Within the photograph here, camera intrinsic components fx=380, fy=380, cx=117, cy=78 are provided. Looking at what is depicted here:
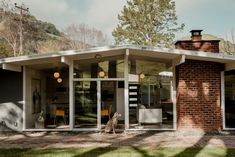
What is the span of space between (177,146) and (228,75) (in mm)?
4798

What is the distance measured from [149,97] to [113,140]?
9.55ft

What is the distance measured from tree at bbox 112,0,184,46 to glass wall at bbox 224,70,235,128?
23.9 metres

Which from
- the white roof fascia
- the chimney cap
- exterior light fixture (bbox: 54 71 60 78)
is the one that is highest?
Result: the chimney cap

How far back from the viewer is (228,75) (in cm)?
1364

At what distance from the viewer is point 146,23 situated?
3819 cm

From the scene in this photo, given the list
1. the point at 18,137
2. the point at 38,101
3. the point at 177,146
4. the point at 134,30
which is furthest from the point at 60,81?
the point at 134,30

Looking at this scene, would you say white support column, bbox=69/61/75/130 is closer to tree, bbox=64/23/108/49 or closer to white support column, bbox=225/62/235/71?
white support column, bbox=225/62/235/71

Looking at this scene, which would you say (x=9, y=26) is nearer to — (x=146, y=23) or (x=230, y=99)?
(x=146, y=23)

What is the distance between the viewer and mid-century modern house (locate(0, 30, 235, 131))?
13.5m

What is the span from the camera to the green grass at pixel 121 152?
28.4ft

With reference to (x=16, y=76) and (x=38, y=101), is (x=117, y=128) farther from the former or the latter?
(x=16, y=76)

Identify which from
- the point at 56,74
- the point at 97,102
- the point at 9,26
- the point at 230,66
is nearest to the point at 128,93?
the point at 97,102

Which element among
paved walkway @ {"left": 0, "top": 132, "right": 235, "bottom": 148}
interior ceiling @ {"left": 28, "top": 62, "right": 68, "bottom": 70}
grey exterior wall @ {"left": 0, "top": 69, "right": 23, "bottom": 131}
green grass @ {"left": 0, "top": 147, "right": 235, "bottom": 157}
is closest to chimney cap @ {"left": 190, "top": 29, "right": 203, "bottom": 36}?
paved walkway @ {"left": 0, "top": 132, "right": 235, "bottom": 148}

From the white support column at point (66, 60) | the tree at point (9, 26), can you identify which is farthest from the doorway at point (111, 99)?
the tree at point (9, 26)
